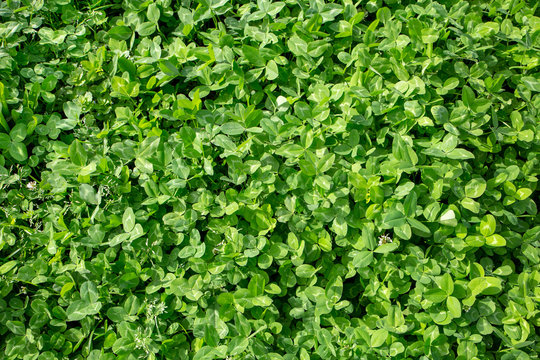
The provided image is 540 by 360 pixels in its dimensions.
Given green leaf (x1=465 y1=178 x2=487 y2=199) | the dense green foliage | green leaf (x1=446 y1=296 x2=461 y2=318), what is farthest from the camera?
green leaf (x1=465 y1=178 x2=487 y2=199)

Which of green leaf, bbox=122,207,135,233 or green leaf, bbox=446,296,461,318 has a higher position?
green leaf, bbox=122,207,135,233

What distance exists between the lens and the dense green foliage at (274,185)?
7.43ft

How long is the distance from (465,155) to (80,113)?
2026 mm

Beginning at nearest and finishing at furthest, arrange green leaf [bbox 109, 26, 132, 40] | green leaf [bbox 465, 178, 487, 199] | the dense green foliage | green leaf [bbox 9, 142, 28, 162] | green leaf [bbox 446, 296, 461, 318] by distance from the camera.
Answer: green leaf [bbox 446, 296, 461, 318]
the dense green foliage
green leaf [bbox 465, 178, 487, 199]
green leaf [bbox 9, 142, 28, 162]
green leaf [bbox 109, 26, 132, 40]

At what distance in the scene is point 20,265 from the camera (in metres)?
2.42

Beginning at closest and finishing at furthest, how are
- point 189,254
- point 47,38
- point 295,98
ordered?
1. point 189,254
2. point 295,98
3. point 47,38

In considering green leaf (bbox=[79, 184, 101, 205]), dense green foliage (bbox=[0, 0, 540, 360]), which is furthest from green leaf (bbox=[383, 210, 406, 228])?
green leaf (bbox=[79, 184, 101, 205])

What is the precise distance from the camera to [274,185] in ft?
7.96

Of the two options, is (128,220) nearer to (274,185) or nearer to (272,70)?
(274,185)

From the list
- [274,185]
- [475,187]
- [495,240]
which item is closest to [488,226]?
[495,240]

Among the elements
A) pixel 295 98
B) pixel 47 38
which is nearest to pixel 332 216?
pixel 295 98

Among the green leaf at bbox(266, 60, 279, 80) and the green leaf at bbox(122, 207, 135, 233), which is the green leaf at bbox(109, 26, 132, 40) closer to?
the green leaf at bbox(266, 60, 279, 80)

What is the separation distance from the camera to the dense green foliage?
2264 mm

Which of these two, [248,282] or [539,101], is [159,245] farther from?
[539,101]
